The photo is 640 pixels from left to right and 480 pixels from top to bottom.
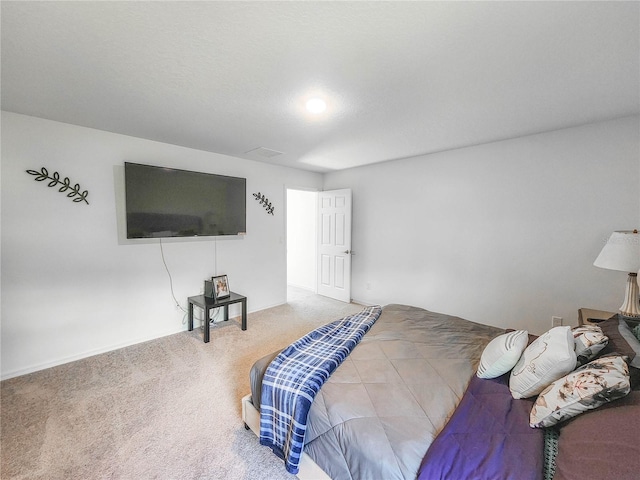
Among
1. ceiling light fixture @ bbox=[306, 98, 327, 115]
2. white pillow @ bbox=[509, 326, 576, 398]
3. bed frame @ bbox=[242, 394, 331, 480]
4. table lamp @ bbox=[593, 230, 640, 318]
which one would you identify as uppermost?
ceiling light fixture @ bbox=[306, 98, 327, 115]

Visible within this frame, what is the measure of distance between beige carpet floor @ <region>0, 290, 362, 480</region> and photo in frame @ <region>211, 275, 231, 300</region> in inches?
25.2

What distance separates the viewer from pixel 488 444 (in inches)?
39.3

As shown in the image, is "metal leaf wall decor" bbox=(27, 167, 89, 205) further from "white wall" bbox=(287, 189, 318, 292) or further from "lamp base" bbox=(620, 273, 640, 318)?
"lamp base" bbox=(620, 273, 640, 318)

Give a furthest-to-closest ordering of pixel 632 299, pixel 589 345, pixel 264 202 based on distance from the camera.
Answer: pixel 264 202
pixel 632 299
pixel 589 345

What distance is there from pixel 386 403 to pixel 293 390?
46 cm

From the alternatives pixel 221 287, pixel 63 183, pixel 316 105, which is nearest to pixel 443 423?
pixel 316 105

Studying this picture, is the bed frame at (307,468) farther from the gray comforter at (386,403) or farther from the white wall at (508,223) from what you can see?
the white wall at (508,223)

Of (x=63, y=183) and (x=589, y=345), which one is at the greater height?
(x=63, y=183)

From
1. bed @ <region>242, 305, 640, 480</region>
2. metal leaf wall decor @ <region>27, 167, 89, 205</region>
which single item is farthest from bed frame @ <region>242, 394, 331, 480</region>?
metal leaf wall decor @ <region>27, 167, 89, 205</region>

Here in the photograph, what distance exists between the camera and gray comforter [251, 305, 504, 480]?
1046 mm

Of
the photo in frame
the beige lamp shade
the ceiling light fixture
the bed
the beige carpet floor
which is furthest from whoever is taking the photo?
the photo in frame

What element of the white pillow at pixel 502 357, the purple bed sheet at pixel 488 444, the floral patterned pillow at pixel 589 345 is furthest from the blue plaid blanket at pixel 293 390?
the floral patterned pillow at pixel 589 345

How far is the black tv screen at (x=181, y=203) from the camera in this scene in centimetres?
284

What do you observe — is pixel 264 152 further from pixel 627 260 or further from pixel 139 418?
pixel 627 260
